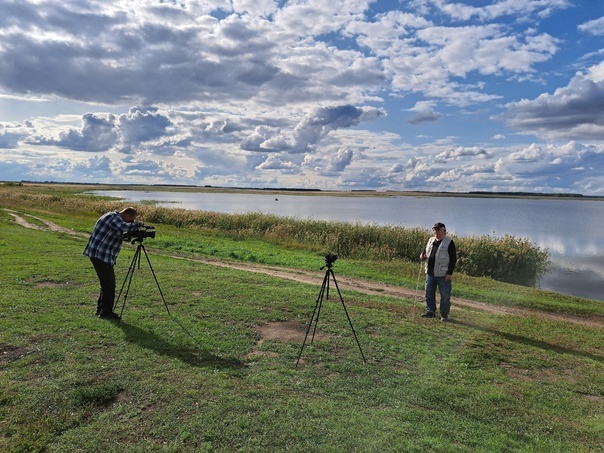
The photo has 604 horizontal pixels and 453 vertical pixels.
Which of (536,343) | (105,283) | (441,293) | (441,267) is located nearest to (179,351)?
(105,283)

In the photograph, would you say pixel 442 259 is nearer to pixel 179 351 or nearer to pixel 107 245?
pixel 179 351

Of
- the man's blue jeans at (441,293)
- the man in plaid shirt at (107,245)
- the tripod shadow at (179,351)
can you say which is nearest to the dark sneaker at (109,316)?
the man in plaid shirt at (107,245)

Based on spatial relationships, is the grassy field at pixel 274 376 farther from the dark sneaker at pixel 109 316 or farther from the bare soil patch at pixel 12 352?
the dark sneaker at pixel 109 316

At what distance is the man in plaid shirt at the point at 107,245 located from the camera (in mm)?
7746

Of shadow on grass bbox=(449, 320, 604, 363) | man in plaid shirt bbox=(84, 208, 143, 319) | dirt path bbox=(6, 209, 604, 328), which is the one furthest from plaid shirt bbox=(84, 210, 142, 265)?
shadow on grass bbox=(449, 320, 604, 363)

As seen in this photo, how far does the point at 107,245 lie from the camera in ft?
25.6

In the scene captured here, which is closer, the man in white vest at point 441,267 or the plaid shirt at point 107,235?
the plaid shirt at point 107,235

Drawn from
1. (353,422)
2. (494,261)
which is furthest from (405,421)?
(494,261)

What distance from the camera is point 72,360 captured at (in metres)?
6.07

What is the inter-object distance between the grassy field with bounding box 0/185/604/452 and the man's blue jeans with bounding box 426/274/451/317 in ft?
1.51

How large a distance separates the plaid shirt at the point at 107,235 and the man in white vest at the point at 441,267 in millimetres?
6612

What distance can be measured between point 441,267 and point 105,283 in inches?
286

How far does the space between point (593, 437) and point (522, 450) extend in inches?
48.8

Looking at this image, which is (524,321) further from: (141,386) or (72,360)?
(72,360)
